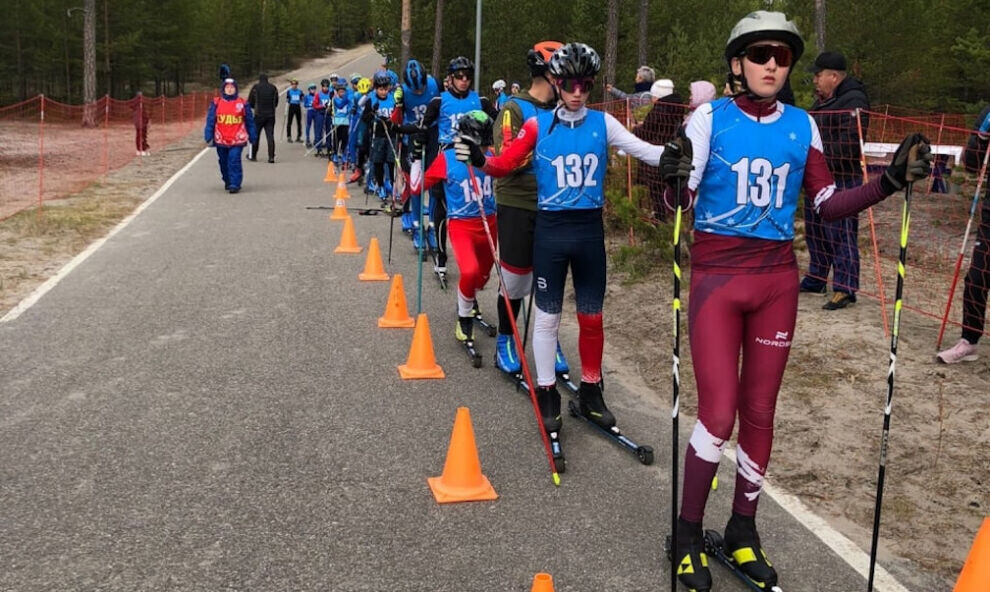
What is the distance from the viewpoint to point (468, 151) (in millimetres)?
5547

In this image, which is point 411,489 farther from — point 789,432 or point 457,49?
point 457,49

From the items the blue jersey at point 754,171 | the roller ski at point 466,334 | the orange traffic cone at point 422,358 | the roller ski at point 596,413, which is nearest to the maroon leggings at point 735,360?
the blue jersey at point 754,171

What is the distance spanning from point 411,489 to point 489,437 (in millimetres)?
955

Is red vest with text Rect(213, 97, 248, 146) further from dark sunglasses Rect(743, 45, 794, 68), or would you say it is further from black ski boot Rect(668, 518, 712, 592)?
black ski boot Rect(668, 518, 712, 592)

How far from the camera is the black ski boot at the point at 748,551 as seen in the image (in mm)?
4039

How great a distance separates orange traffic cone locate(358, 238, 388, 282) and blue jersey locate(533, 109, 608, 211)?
523 cm

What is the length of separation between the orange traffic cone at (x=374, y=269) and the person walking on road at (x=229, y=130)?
802 centimetres

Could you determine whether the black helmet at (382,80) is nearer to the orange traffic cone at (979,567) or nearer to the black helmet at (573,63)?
the black helmet at (573,63)

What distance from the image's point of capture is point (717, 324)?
13.4 ft

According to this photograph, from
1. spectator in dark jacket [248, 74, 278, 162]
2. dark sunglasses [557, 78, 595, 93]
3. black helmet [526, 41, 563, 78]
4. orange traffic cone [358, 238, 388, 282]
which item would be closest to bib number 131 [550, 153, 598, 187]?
dark sunglasses [557, 78, 595, 93]

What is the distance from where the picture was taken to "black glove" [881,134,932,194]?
366cm

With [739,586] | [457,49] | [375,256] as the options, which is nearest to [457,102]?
[375,256]

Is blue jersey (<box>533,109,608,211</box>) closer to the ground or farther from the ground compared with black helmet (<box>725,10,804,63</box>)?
closer to the ground

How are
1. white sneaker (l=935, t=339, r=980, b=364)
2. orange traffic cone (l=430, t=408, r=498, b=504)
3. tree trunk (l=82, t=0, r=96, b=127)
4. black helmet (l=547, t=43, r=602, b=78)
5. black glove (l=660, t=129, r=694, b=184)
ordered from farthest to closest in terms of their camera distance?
tree trunk (l=82, t=0, r=96, b=127), white sneaker (l=935, t=339, r=980, b=364), black helmet (l=547, t=43, r=602, b=78), orange traffic cone (l=430, t=408, r=498, b=504), black glove (l=660, t=129, r=694, b=184)
